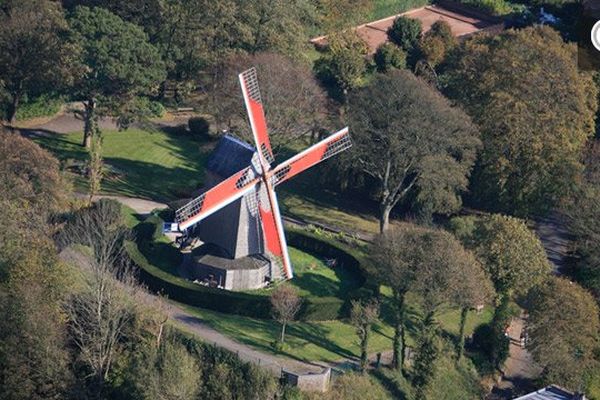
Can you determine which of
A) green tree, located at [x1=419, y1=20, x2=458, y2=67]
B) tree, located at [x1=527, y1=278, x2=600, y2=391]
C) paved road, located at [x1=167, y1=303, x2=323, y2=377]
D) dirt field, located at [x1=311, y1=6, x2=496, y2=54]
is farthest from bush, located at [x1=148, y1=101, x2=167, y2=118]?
tree, located at [x1=527, y1=278, x2=600, y2=391]

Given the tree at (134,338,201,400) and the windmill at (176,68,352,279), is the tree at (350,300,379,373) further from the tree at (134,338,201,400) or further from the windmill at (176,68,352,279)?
the tree at (134,338,201,400)

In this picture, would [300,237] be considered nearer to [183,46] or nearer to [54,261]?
[54,261]

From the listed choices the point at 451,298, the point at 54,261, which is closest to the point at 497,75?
Answer: the point at 451,298

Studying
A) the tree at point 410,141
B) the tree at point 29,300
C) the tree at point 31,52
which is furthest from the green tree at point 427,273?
the tree at point 31,52

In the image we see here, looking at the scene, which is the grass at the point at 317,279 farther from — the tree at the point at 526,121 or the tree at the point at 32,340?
the tree at the point at 526,121

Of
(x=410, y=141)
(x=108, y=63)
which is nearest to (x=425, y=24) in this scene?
(x=410, y=141)

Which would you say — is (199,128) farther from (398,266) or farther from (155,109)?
(398,266)
